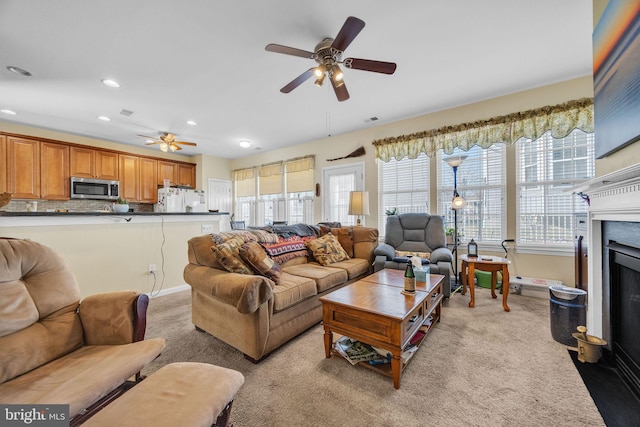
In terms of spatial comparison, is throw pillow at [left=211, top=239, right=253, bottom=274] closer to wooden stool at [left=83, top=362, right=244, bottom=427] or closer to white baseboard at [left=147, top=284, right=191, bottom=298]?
wooden stool at [left=83, top=362, right=244, bottom=427]

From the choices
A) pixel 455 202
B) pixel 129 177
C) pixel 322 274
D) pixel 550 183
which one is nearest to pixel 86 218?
pixel 322 274

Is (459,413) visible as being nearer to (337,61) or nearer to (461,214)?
(337,61)

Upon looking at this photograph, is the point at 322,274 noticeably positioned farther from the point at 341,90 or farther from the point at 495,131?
the point at 495,131

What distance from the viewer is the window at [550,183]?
9.87 ft

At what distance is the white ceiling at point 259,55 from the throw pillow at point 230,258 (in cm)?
187

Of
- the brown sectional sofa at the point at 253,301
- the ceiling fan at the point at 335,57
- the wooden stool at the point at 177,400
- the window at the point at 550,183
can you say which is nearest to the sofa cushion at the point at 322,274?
the brown sectional sofa at the point at 253,301

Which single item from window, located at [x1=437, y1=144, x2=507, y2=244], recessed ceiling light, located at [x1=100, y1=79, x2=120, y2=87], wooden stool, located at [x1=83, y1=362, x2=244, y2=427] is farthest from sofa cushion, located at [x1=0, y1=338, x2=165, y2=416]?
window, located at [x1=437, y1=144, x2=507, y2=244]

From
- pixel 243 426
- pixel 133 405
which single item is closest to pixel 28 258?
pixel 133 405

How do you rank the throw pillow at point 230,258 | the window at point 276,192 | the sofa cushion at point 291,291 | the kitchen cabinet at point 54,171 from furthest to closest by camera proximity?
the window at point 276,192
the kitchen cabinet at point 54,171
the throw pillow at point 230,258
the sofa cushion at point 291,291

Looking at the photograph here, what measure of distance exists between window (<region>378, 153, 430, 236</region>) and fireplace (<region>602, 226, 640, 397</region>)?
2322 millimetres

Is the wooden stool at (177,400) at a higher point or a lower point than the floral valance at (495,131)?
lower

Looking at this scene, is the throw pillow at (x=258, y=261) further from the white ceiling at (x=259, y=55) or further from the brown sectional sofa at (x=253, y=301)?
the white ceiling at (x=259, y=55)

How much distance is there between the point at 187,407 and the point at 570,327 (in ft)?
8.98

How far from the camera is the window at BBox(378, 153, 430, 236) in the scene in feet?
13.4
